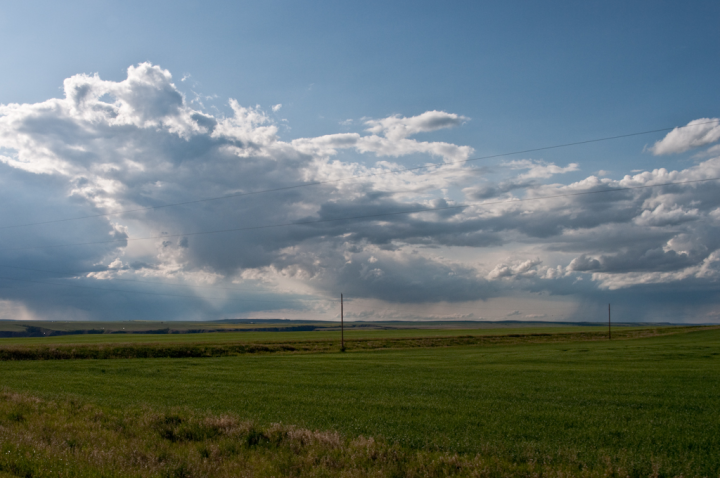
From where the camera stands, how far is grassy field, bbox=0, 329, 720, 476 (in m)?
11.6

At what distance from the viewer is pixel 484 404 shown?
1795cm

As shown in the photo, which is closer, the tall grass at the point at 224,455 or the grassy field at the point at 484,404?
A: the tall grass at the point at 224,455

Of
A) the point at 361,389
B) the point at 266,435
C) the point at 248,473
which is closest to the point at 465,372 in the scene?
the point at 361,389

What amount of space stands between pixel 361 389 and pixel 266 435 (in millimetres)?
11117

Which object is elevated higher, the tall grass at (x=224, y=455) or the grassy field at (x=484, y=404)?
the tall grass at (x=224, y=455)

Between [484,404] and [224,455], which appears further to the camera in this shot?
[484,404]

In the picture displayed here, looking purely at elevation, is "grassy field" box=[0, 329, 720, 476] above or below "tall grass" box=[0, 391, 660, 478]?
below

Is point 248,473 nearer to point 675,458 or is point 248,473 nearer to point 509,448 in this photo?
point 509,448

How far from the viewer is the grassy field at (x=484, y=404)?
11562mm

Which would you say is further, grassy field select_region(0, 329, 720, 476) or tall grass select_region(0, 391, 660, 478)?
grassy field select_region(0, 329, 720, 476)

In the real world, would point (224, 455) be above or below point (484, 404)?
above

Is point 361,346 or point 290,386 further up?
point 290,386

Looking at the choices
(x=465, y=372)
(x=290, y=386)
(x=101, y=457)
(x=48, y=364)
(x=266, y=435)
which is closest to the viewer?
(x=101, y=457)

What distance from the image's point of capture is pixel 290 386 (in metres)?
24.5
